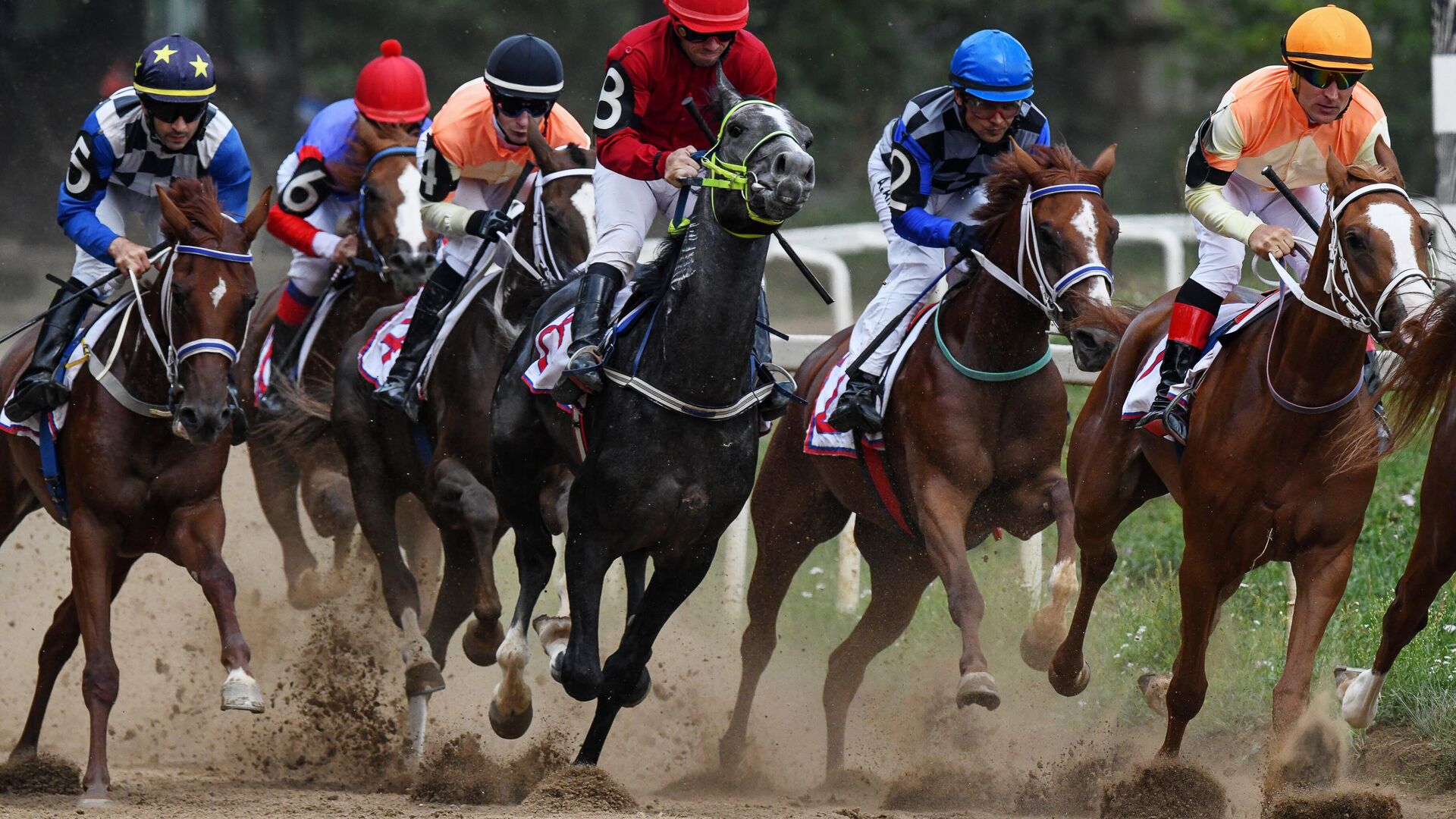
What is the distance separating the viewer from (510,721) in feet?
21.9

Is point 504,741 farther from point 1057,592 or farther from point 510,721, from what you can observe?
point 1057,592

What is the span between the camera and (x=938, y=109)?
7.21 m

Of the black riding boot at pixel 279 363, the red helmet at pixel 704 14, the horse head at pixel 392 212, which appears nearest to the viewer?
the red helmet at pixel 704 14

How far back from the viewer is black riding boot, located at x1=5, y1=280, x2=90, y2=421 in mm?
6867

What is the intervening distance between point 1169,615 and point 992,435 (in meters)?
1.70

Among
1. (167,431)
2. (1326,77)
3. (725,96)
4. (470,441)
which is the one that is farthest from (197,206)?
(1326,77)

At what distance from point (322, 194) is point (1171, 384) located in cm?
440

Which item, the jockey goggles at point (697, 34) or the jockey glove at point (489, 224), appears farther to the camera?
the jockey glove at point (489, 224)

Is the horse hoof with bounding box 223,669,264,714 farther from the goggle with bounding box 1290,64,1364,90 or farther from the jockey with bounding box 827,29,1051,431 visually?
the goggle with bounding box 1290,64,1364,90

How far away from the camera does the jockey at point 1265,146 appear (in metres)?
6.33

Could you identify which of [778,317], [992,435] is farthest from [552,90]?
[778,317]

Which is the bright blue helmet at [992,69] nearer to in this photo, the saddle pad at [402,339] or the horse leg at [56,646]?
the saddle pad at [402,339]

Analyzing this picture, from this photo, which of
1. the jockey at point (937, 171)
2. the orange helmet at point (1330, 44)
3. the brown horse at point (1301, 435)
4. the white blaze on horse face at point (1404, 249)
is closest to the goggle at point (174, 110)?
the jockey at point (937, 171)

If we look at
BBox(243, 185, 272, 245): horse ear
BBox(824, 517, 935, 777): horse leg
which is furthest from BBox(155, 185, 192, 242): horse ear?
BBox(824, 517, 935, 777): horse leg
